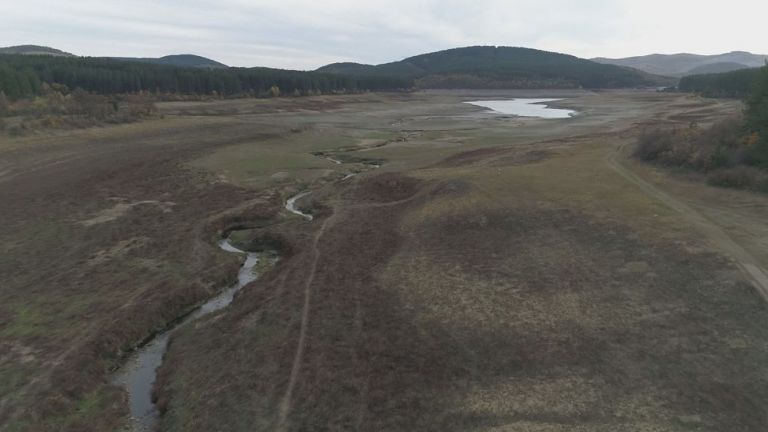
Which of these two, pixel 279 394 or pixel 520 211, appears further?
pixel 520 211

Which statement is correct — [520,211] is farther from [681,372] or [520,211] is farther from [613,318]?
[681,372]

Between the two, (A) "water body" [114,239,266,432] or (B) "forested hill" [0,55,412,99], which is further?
(B) "forested hill" [0,55,412,99]

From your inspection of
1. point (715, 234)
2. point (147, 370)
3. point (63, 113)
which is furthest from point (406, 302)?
point (63, 113)

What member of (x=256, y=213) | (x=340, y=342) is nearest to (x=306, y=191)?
(x=256, y=213)

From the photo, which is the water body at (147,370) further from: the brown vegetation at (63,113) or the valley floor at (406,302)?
the brown vegetation at (63,113)

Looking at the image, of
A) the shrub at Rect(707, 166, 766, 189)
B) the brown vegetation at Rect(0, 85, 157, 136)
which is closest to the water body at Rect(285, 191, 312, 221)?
the shrub at Rect(707, 166, 766, 189)

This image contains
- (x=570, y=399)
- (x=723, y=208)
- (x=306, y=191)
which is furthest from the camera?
(x=306, y=191)

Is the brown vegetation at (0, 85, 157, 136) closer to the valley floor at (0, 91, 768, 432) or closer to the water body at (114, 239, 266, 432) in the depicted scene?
the valley floor at (0, 91, 768, 432)
